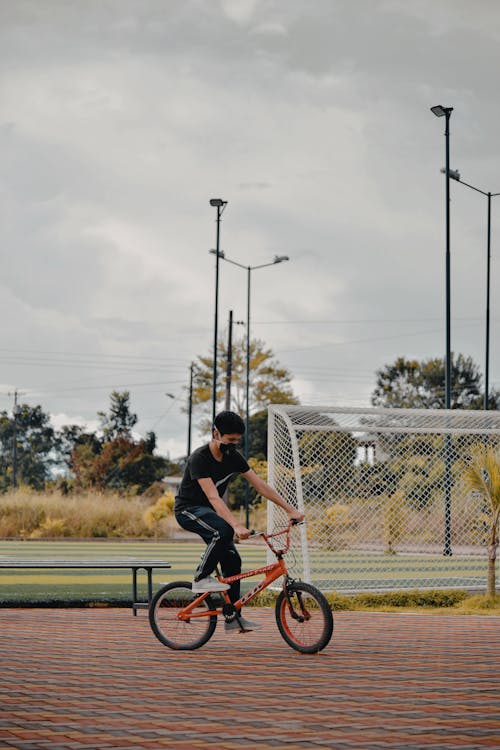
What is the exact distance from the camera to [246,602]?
8.14m

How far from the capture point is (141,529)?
32312mm

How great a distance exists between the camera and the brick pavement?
16.6 feet

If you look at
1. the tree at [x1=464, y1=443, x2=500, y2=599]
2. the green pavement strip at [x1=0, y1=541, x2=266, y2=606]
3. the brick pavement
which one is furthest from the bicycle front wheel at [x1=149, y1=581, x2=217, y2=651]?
the tree at [x1=464, y1=443, x2=500, y2=599]

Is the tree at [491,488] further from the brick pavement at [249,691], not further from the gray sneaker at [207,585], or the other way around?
the gray sneaker at [207,585]

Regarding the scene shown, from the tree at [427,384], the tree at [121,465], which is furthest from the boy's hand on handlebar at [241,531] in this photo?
the tree at [427,384]

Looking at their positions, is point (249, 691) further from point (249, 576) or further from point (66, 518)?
point (66, 518)

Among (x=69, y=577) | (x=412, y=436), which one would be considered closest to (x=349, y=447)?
(x=412, y=436)

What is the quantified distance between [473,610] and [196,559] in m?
11.3

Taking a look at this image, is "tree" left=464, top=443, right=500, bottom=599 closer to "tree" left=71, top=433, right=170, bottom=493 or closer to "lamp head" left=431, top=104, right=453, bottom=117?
"lamp head" left=431, top=104, right=453, bottom=117

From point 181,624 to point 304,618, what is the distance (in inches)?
40.7

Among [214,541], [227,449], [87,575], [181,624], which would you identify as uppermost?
[227,449]

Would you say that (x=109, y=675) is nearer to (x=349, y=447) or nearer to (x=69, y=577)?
(x=349, y=447)

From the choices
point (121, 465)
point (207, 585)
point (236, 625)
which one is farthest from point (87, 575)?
point (121, 465)

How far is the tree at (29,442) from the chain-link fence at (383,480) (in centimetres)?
6967
